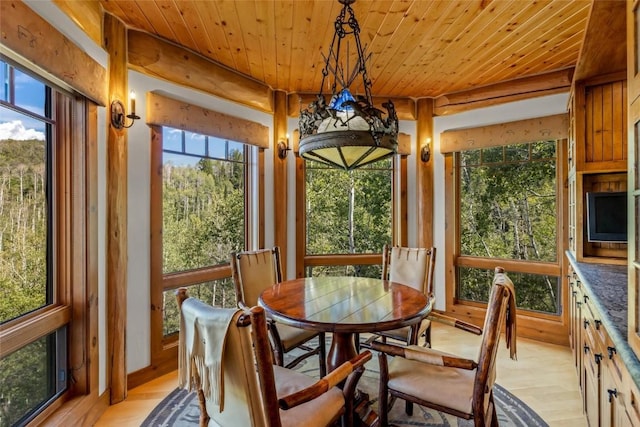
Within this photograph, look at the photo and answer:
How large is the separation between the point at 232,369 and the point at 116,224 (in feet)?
5.70

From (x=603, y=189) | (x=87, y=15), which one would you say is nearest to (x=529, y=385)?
(x=603, y=189)

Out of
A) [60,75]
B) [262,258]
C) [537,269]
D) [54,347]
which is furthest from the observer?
[537,269]

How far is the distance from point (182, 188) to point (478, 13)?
2.74 metres

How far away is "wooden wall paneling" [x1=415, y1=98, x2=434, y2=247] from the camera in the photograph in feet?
13.2

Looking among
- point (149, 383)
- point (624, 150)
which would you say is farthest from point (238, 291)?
point (624, 150)

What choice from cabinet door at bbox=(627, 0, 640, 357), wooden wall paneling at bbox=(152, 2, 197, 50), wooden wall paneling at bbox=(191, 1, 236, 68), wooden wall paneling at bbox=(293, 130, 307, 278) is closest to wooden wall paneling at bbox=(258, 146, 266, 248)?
wooden wall paneling at bbox=(293, 130, 307, 278)

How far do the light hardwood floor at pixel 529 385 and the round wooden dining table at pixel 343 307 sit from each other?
3.75 ft

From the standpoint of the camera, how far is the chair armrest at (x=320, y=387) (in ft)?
4.24

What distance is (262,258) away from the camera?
2.89 meters

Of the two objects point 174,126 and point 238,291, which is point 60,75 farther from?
point 238,291

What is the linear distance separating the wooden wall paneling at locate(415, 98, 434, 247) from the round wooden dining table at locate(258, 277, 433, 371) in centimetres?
159

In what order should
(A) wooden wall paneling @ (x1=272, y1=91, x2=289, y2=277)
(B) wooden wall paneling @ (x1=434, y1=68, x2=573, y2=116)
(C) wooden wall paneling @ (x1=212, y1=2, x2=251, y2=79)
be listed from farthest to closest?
(A) wooden wall paneling @ (x1=272, y1=91, x2=289, y2=277), (B) wooden wall paneling @ (x1=434, y1=68, x2=573, y2=116), (C) wooden wall paneling @ (x1=212, y1=2, x2=251, y2=79)

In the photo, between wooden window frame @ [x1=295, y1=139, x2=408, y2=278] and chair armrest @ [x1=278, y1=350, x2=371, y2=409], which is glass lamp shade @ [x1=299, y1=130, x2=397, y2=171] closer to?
chair armrest @ [x1=278, y1=350, x2=371, y2=409]

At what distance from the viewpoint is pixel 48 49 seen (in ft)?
5.52
